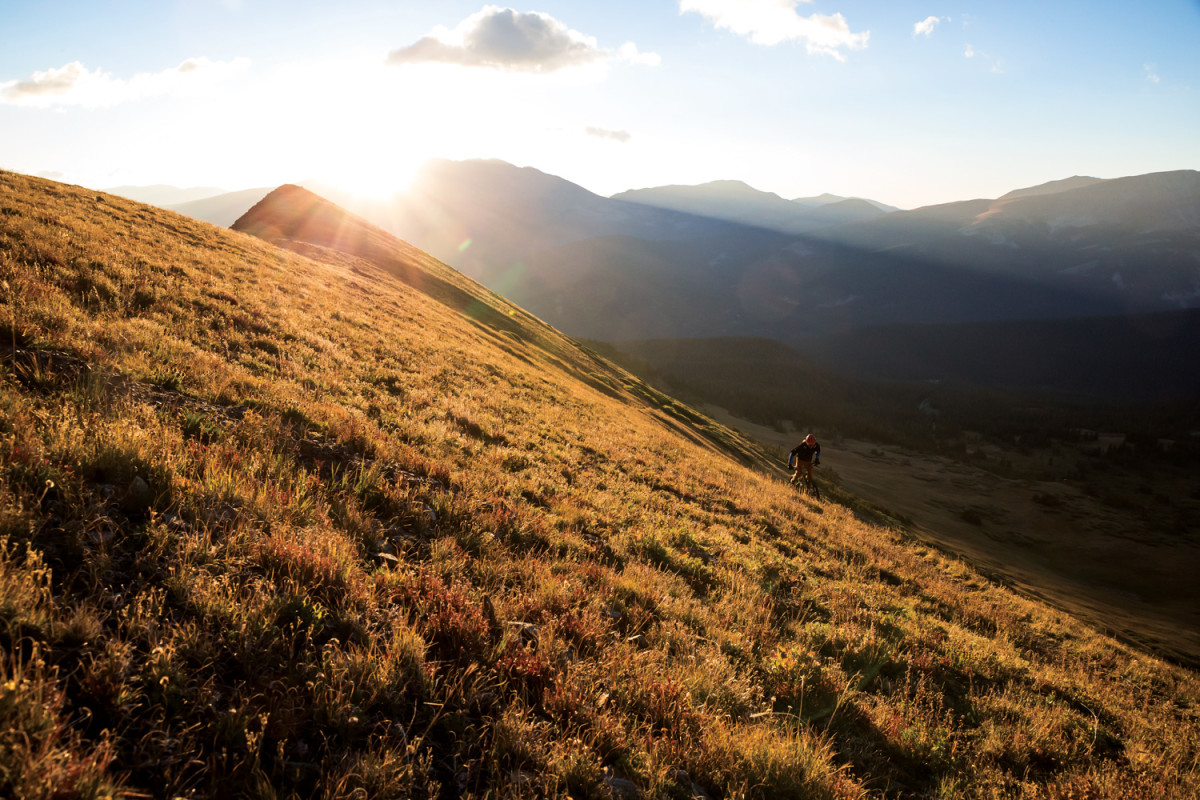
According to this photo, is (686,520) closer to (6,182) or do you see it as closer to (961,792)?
(961,792)

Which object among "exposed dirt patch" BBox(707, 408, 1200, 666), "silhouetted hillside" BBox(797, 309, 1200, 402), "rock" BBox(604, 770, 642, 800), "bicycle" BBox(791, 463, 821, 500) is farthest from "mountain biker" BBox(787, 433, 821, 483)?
"silhouetted hillside" BBox(797, 309, 1200, 402)

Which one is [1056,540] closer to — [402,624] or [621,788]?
[621,788]

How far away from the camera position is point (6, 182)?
17438 millimetres

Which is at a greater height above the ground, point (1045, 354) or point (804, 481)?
point (1045, 354)

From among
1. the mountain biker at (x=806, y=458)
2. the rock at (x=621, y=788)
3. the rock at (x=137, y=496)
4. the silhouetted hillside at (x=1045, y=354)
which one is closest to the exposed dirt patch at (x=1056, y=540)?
the mountain biker at (x=806, y=458)

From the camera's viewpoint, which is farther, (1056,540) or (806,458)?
(1056,540)

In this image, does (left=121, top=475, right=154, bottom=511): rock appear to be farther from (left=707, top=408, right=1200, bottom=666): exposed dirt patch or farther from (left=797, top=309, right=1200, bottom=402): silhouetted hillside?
(left=797, top=309, right=1200, bottom=402): silhouetted hillside

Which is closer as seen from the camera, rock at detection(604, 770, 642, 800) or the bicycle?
rock at detection(604, 770, 642, 800)

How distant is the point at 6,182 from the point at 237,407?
19804mm

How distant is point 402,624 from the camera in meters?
3.86

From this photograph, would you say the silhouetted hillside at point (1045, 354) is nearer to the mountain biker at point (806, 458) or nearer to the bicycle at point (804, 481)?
the bicycle at point (804, 481)

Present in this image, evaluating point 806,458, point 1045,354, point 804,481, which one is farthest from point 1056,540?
point 1045,354

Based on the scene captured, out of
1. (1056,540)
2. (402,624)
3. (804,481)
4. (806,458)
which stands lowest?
(1056,540)

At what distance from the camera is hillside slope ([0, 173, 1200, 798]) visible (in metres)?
2.81
